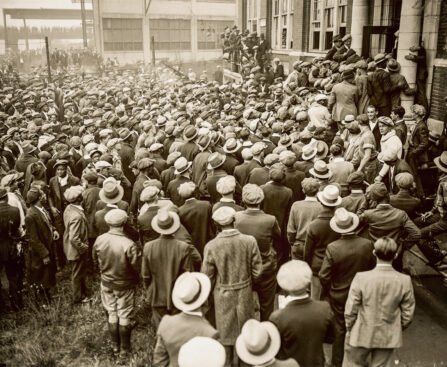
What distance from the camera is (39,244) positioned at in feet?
22.1

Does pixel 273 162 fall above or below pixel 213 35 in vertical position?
below

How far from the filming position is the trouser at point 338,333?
5.11 meters

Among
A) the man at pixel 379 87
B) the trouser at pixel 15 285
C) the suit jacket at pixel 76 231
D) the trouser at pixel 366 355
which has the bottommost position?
the trouser at pixel 15 285

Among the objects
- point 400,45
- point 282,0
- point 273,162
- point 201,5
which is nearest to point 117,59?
point 201,5

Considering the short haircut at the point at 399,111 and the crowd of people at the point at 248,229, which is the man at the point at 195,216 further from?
the short haircut at the point at 399,111

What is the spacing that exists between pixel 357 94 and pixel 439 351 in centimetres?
586

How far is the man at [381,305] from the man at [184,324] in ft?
4.78

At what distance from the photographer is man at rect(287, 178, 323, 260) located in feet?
→ 19.0

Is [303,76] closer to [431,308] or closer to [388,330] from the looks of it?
[431,308]

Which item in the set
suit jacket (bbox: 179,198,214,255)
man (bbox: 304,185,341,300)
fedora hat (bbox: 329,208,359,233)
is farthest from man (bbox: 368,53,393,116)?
fedora hat (bbox: 329,208,359,233)

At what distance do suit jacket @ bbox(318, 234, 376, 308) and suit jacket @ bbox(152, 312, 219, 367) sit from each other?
5.35 feet

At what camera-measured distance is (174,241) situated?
511 cm

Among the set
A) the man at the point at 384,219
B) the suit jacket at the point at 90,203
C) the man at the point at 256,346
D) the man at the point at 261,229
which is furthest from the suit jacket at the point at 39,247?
the man at the point at 256,346

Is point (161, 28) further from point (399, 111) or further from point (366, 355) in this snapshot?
point (366, 355)
